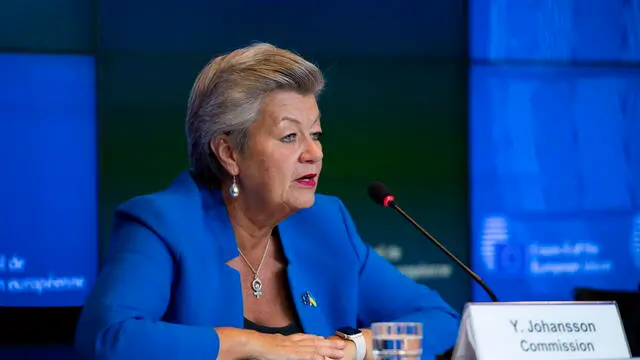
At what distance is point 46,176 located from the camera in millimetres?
4062

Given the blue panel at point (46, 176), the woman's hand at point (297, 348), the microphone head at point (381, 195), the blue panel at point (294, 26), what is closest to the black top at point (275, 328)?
the woman's hand at point (297, 348)

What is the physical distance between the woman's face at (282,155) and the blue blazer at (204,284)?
12cm

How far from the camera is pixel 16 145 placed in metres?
4.04

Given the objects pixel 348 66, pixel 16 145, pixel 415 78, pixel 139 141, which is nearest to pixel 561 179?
pixel 415 78

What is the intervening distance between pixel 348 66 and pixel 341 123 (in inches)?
10.8

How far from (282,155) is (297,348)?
51cm

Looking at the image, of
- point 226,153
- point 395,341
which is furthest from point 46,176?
point 395,341

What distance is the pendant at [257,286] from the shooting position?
2178 mm

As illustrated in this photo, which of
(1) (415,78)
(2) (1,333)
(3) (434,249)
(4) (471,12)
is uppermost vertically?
(4) (471,12)

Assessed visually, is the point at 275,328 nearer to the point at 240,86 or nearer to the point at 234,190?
Result: the point at 234,190

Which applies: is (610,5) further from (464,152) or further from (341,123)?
(341,123)

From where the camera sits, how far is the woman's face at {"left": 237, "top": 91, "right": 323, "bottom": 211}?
7.09 ft

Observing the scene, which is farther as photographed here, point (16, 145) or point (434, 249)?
point (434, 249)

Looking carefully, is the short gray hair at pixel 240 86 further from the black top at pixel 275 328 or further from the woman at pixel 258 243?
the black top at pixel 275 328
